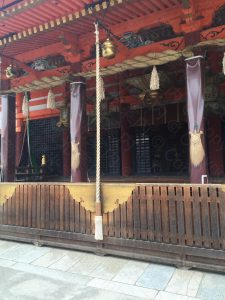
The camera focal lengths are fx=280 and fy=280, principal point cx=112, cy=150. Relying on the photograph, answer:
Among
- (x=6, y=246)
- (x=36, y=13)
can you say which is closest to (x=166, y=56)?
(x=36, y=13)

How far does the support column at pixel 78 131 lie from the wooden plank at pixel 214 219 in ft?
10.7

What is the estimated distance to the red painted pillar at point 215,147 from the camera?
797 centimetres

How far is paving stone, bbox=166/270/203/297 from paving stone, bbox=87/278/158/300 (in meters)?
0.29

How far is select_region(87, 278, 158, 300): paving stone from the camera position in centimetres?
376

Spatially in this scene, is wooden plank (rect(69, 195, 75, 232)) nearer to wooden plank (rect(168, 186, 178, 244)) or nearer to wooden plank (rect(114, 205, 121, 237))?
wooden plank (rect(114, 205, 121, 237))

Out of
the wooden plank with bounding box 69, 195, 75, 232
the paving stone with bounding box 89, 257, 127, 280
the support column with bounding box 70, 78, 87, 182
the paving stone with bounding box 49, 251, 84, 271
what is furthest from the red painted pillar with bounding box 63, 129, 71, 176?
the paving stone with bounding box 89, 257, 127, 280

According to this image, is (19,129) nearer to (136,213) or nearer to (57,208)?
(57,208)

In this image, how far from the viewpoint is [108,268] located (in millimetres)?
4652

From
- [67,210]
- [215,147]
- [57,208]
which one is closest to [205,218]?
[67,210]

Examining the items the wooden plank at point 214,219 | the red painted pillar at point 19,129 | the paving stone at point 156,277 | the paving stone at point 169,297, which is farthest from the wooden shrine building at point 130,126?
the red painted pillar at point 19,129

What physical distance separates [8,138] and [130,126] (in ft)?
12.7

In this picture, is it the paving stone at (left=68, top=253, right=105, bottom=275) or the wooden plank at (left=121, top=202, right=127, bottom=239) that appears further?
the wooden plank at (left=121, top=202, right=127, bottom=239)

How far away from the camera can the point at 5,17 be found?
568cm

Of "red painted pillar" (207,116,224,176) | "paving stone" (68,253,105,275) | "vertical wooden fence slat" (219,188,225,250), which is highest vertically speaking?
"red painted pillar" (207,116,224,176)
